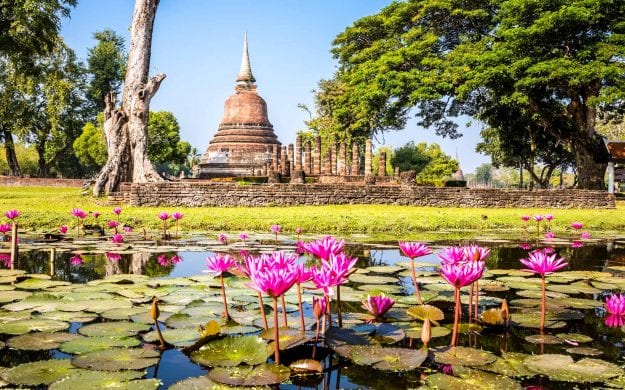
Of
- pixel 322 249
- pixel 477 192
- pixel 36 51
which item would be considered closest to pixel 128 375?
pixel 322 249

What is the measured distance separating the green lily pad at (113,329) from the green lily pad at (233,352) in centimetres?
63

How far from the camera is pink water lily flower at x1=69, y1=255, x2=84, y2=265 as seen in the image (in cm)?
583

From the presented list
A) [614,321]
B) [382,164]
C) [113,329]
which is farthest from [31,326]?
[382,164]

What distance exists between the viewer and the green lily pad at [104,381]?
7.16ft

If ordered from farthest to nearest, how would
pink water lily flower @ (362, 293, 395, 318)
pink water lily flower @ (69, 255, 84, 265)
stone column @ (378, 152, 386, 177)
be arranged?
stone column @ (378, 152, 386, 177)
pink water lily flower @ (69, 255, 84, 265)
pink water lily flower @ (362, 293, 395, 318)

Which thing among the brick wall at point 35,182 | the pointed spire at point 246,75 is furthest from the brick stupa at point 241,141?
the brick wall at point 35,182

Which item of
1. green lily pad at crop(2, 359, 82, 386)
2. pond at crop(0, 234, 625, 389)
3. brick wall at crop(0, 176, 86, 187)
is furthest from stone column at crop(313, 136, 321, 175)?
green lily pad at crop(2, 359, 82, 386)

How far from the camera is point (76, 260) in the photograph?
19.7 ft

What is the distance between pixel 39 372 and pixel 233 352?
874 mm

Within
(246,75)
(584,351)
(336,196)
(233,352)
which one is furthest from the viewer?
(246,75)

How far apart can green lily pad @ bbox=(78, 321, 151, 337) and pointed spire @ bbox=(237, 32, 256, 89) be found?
177ft

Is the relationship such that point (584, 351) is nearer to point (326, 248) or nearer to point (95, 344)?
point (326, 248)

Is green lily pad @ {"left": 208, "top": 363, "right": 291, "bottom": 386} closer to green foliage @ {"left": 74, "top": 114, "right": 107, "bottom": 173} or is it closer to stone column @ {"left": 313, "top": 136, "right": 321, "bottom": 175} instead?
stone column @ {"left": 313, "top": 136, "right": 321, "bottom": 175}

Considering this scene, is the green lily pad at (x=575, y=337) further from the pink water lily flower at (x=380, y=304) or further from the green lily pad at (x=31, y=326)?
the green lily pad at (x=31, y=326)
